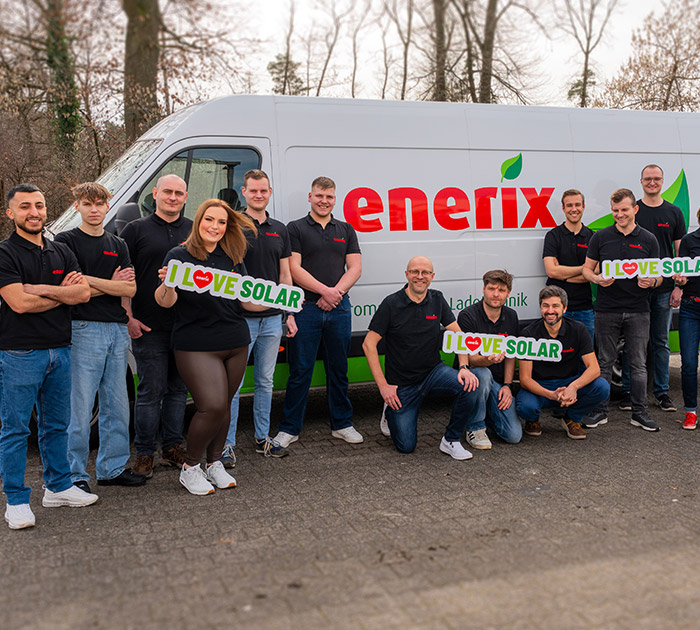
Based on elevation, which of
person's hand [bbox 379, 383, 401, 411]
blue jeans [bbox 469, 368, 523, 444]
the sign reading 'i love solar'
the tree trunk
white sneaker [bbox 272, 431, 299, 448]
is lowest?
white sneaker [bbox 272, 431, 299, 448]

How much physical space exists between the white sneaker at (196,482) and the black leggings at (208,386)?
0.05 meters

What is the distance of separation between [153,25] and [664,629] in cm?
1298

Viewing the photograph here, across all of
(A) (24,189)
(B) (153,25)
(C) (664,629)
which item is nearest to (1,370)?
(A) (24,189)

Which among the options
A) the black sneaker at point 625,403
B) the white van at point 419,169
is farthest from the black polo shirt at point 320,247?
the black sneaker at point 625,403

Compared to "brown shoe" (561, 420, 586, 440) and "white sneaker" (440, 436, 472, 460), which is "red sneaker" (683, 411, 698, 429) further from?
"white sneaker" (440, 436, 472, 460)

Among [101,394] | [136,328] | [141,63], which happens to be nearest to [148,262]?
[136,328]

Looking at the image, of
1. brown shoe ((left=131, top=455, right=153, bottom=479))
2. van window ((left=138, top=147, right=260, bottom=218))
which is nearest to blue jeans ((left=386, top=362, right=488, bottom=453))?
brown shoe ((left=131, top=455, right=153, bottom=479))

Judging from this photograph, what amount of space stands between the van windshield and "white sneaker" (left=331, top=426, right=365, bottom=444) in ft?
8.33

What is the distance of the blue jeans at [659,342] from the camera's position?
256 inches

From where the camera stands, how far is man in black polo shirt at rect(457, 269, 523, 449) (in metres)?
5.59

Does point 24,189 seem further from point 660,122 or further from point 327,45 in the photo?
point 327,45

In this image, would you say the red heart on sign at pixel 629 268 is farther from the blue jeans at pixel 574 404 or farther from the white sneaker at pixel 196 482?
the white sneaker at pixel 196 482

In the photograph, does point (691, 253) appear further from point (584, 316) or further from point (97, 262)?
point (97, 262)

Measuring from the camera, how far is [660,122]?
7.11 m
